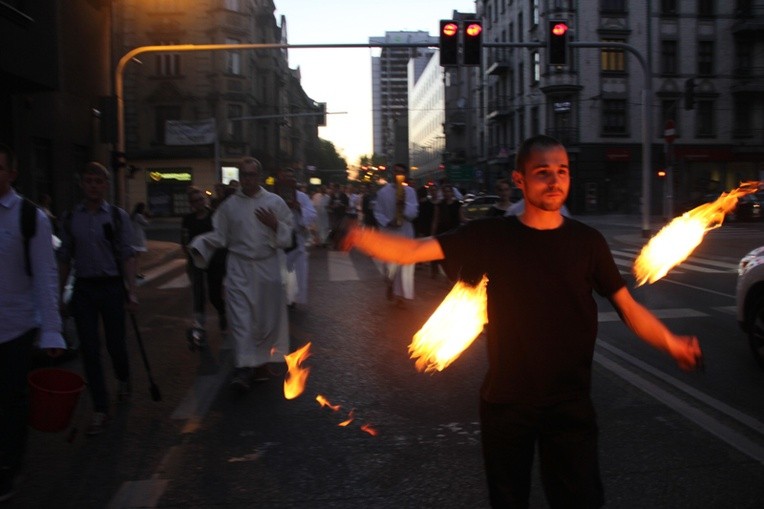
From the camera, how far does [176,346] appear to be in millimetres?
8594

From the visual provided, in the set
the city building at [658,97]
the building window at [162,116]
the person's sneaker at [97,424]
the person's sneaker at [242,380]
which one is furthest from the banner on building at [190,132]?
the person's sneaker at [97,424]

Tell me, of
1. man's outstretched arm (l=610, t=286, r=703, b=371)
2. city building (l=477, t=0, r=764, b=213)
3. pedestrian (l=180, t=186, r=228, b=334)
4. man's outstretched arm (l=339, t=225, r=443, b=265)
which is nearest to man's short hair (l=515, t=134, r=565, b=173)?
man's outstretched arm (l=339, t=225, r=443, b=265)

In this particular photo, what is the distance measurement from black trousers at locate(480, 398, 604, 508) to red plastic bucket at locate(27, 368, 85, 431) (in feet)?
9.04

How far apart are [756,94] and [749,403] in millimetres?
46494

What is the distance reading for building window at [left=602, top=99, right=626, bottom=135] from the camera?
152ft

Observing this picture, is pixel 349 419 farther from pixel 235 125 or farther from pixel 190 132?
pixel 235 125

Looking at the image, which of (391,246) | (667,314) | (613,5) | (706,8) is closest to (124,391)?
(391,246)

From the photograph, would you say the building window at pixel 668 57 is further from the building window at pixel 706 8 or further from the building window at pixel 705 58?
the building window at pixel 706 8

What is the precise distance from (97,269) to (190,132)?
126ft

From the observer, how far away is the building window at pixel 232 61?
1925 inches

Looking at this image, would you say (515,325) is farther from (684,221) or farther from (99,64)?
(99,64)

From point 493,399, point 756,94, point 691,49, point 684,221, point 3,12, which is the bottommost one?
point 493,399

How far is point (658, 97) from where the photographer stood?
46375 mm

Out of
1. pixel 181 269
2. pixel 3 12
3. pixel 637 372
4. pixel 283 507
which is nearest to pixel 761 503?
pixel 283 507
